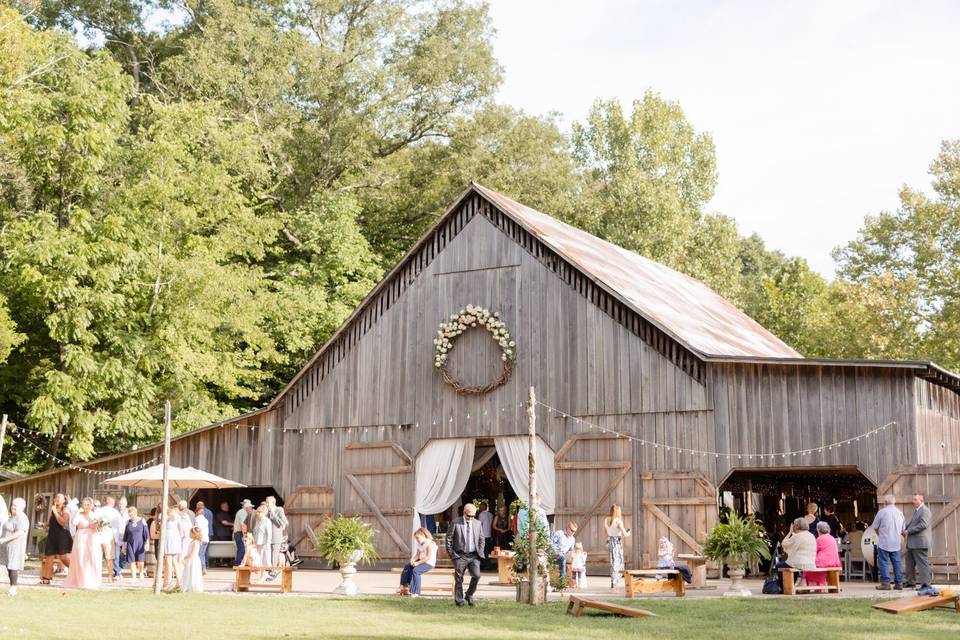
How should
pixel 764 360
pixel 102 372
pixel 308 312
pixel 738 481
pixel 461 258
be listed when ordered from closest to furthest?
1. pixel 764 360
2. pixel 461 258
3. pixel 738 481
4. pixel 102 372
5. pixel 308 312

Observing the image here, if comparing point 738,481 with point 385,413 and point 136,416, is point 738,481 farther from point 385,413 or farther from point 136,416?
point 136,416

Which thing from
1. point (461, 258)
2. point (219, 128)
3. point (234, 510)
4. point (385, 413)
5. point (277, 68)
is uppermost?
point (277, 68)

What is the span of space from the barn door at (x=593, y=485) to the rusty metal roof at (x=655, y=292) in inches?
106

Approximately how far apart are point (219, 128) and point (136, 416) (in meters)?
11.2

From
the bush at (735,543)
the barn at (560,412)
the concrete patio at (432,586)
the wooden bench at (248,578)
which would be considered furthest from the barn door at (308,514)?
the bush at (735,543)

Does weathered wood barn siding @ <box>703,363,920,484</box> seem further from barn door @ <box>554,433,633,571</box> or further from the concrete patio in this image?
the concrete patio

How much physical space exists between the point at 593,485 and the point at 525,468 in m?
1.63

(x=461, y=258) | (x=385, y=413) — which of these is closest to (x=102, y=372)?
(x=385, y=413)

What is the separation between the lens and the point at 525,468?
23.7 m

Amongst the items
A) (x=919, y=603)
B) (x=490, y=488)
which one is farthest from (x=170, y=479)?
(x=919, y=603)

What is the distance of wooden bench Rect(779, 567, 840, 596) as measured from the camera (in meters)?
16.9

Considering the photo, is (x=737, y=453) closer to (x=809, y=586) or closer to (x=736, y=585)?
(x=736, y=585)

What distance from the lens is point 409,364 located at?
83.5 ft

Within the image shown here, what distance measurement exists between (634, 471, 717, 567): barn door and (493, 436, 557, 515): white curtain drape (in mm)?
1940
